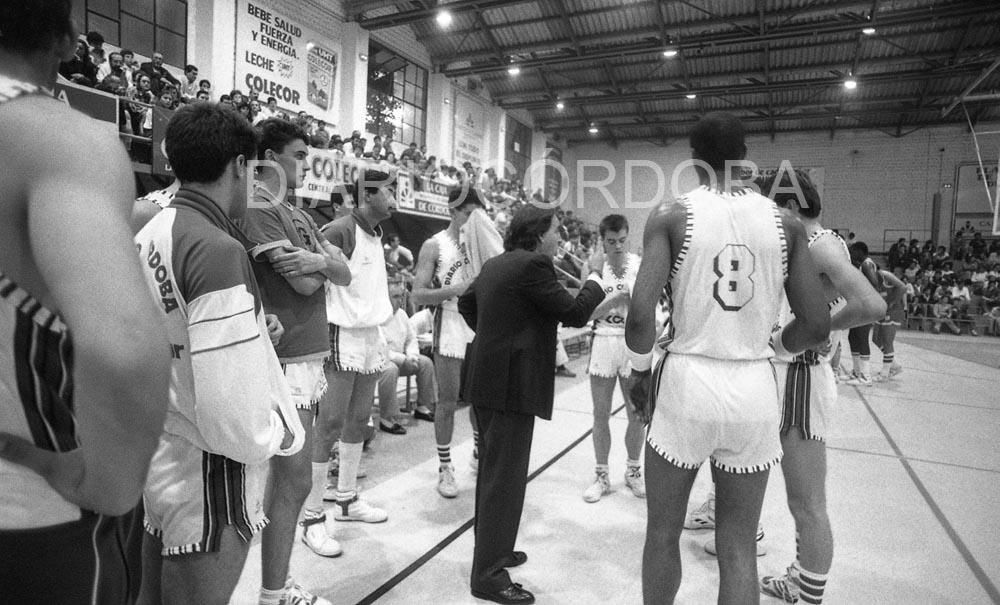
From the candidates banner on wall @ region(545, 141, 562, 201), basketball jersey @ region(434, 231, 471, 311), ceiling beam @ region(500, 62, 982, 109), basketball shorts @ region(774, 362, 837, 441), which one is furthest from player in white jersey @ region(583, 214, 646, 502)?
banner on wall @ region(545, 141, 562, 201)

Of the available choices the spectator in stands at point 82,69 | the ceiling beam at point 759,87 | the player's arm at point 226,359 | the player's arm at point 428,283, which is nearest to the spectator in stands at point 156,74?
the spectator in stands at point 82,69

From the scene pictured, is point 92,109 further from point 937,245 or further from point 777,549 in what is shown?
point 937,245

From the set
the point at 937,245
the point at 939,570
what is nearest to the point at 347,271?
the point at 939,570

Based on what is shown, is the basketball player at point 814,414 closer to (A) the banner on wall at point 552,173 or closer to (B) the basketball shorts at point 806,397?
(B) the basketball shorts at point 806,397

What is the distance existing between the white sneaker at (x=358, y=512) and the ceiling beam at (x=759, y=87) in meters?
18.6

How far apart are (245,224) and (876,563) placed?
350 cm

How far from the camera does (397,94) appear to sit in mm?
16766

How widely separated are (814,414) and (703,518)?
4.52ft

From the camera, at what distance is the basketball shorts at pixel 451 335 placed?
152 inches

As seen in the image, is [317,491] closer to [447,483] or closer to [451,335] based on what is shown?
[447,483]

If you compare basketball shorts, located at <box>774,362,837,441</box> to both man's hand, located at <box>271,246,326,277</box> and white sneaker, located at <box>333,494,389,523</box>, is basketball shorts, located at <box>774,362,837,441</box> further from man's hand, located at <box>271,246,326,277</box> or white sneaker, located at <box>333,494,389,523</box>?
white sneaker, located at <box>333,494,389,523</box>

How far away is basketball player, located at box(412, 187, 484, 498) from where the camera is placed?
379cm

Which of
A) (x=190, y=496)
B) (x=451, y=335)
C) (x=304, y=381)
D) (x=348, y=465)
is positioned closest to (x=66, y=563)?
(x=190, y=496)

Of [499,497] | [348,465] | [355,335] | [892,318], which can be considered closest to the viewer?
[499,497]
